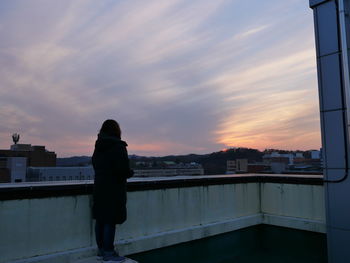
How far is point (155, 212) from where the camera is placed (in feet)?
12.5

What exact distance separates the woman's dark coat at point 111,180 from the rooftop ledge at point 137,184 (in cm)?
38

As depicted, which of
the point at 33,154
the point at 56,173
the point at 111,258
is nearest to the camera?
the point at 111,258

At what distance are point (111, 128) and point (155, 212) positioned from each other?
1.43 meters

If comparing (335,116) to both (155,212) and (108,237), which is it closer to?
(155,212)

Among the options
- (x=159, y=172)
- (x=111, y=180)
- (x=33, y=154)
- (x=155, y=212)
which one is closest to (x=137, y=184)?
(x=155, y=212)

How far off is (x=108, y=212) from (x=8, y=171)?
2480 inches

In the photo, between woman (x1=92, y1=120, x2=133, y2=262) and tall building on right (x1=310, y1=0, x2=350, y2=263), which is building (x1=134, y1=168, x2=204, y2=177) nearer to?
woman (x1=92, y1=120, x2=133, y2=262)

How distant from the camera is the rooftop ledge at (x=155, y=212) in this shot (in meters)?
2.74

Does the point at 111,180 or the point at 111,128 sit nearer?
the point at 111,180

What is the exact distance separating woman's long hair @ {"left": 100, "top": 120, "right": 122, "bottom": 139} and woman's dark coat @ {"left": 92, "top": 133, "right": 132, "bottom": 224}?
8cm

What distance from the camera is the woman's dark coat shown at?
9.32 feet

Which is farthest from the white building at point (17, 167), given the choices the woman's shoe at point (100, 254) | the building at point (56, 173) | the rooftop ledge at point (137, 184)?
the woman's shoe at point (100, 254)

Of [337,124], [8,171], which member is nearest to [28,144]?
[8,171]

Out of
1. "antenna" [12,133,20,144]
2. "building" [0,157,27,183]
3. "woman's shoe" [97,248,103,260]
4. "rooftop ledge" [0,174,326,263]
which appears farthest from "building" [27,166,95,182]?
"woman's shoe" [97,248,103,260]
